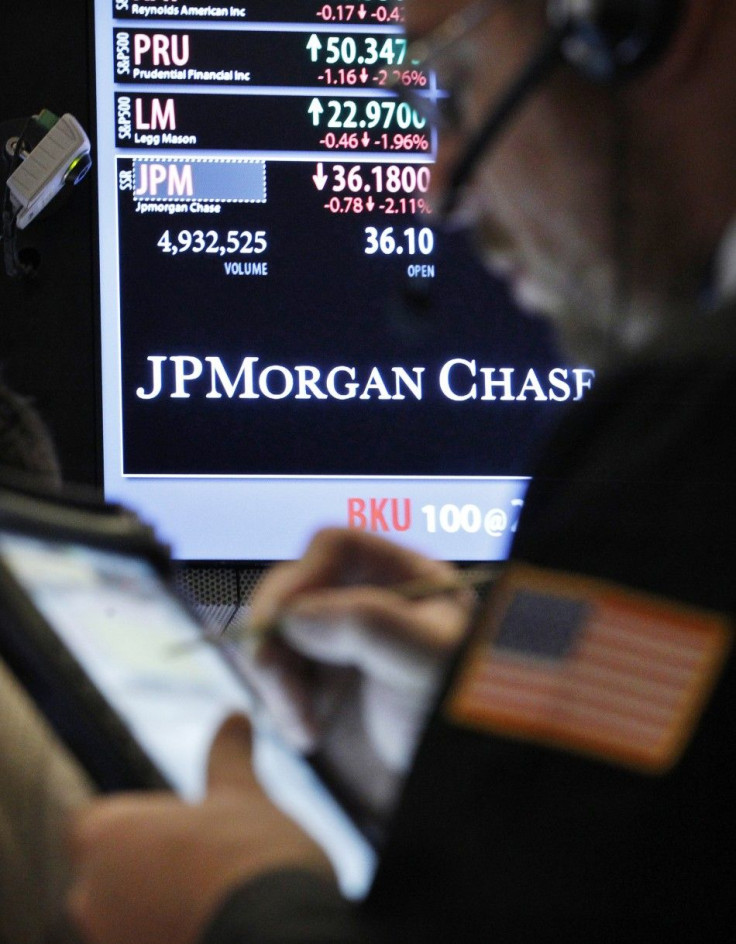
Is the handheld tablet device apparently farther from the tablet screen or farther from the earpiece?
the earpiece

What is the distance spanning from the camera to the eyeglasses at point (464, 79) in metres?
0.74

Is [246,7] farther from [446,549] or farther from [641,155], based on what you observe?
[641,155]

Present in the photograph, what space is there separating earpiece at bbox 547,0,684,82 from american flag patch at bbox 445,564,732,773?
30cm

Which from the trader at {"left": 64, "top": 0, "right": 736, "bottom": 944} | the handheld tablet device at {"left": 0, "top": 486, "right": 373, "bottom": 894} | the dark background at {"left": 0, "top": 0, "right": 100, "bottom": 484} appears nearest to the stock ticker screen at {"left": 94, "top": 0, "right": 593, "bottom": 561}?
the dark background at {"left": 0, "top": 0, "right": 100, "bottom": 484}

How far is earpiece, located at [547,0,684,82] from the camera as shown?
2.31 feet

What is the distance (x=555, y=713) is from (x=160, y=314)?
5.75 ft

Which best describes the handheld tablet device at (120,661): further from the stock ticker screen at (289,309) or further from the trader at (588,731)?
the stock ticker screen at (289,309)

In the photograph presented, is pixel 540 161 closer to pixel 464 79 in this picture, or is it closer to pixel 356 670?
pixel 464 79

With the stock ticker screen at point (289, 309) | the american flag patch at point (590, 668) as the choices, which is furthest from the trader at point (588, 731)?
the stock ticker screen at point (289, 309)

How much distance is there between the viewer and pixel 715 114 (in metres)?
0.72

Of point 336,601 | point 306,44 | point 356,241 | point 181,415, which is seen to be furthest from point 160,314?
point 336,601

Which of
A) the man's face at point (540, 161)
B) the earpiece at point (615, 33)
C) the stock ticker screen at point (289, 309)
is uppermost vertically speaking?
the earpiece at point (615, 33)

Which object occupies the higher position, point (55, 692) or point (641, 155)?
point (641, 155)

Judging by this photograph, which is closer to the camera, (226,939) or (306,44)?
(226,939)
